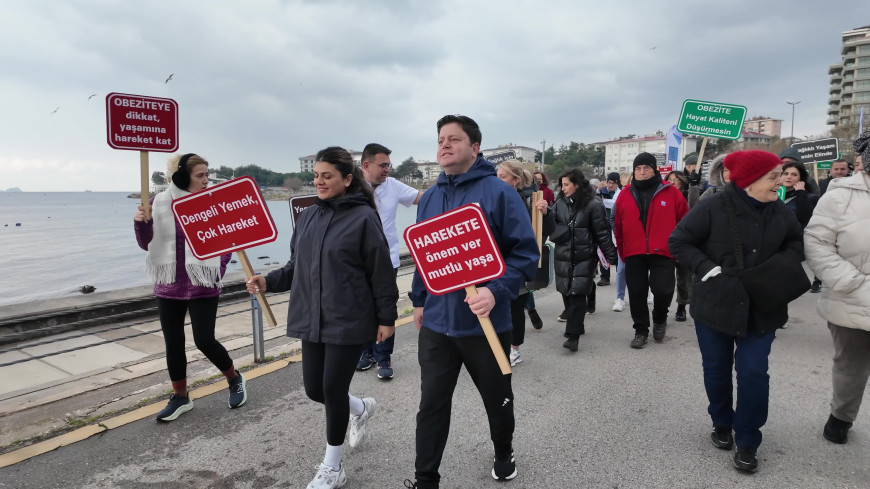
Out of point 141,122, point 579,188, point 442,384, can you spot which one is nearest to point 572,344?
point 579,188

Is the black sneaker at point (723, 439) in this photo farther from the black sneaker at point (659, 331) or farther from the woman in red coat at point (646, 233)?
the black sneaker at point (659, 331)

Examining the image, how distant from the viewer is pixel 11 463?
9.78 feet

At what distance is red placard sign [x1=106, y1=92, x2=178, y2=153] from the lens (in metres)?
3.57

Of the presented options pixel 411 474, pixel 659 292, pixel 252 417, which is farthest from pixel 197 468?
pixel 659 292

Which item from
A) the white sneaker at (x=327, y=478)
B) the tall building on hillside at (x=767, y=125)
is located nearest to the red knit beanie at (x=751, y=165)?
the white sneaker at (x=327, y=478)

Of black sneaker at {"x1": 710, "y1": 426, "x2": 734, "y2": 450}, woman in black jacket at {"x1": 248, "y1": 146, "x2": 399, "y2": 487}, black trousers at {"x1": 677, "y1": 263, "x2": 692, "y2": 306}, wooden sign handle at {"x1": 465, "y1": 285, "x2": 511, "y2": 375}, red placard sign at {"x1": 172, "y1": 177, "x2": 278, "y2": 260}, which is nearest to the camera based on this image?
wooden sign handle at {"x1": 465, "y1": 285, "x2": 511, "y2": 375}

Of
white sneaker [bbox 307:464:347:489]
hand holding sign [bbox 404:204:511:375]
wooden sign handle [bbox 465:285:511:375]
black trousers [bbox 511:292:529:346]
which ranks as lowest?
white sneaker [bbox 307:464:347:489]

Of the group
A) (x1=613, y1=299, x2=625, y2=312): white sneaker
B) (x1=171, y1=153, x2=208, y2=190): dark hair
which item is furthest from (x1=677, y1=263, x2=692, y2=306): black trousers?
(x1=171, y1=153, x2=208, y2=190): dark hair

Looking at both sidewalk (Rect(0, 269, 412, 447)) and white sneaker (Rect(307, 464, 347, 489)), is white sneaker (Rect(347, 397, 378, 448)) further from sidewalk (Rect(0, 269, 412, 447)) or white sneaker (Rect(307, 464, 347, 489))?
sidewalk (Rect(0, 269, 412, 447))

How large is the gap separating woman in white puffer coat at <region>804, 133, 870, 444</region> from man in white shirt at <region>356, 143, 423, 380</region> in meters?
2.96

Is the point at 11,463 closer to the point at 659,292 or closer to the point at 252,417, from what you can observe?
the point at 252,417

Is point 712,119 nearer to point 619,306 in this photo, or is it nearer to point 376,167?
point 619,306

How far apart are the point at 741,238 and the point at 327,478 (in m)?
2.71

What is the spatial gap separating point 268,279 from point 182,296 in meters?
0.93
